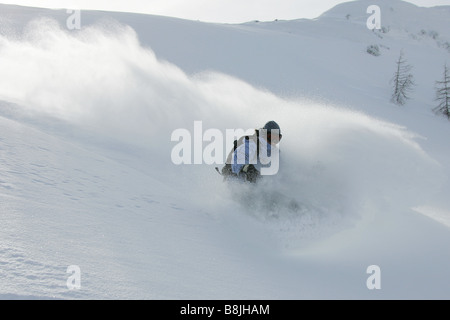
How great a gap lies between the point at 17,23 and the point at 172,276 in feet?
71.6

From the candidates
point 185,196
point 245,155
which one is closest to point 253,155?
point 245,155

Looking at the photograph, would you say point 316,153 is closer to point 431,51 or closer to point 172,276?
point 172,276

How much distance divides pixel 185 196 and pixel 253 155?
1.26 meters

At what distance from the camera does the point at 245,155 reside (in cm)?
588

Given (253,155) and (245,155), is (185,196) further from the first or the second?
(253,155)

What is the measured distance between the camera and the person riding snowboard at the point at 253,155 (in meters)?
5.87

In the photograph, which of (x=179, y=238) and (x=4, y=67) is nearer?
(x=179, y=238)

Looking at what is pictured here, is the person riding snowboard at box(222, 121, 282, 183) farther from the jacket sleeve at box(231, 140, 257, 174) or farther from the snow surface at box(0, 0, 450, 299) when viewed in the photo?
the snow surface at box(0, 0, 450, 299)

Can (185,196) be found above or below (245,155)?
below

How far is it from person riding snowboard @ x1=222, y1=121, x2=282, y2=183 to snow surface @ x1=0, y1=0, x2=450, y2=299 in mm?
288

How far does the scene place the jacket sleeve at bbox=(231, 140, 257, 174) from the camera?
5871 mm

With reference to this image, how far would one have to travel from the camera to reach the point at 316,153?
6.82m

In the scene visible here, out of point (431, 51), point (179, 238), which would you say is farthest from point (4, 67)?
point (431, 51)

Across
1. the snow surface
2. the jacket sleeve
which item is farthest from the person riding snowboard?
the snow surface
